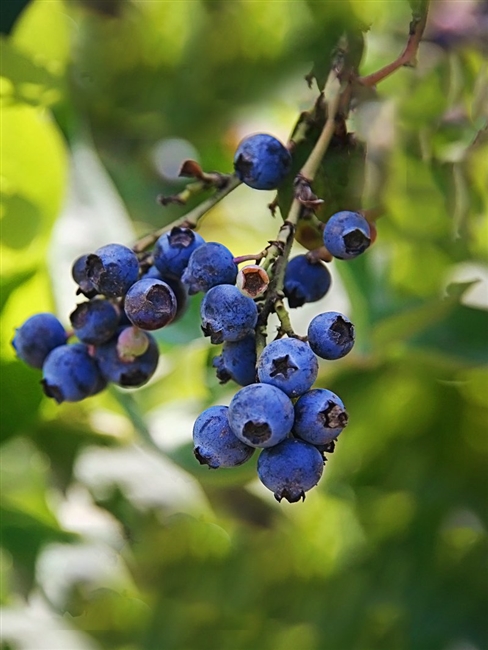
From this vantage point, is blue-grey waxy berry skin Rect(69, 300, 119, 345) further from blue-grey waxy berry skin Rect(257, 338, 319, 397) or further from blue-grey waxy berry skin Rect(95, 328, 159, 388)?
blue-grey waxy berry skin Rect(257, 338, 319, 397)

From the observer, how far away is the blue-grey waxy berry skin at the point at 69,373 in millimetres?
598

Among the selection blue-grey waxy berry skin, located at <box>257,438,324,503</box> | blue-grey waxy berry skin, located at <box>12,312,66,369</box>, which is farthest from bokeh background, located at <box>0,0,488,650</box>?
blue-grey waxy berry skin, located at <box>257,438,324,503</box>

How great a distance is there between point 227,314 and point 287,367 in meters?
0.05

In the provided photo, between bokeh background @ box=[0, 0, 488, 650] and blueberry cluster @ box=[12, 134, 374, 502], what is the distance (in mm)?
243

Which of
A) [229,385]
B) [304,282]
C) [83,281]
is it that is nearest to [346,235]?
[304,282]

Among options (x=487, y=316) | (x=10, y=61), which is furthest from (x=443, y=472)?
(x=10, y=61)

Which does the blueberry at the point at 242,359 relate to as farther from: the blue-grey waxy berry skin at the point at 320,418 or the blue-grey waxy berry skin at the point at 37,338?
the blue-grey waxy berry skin at the point at 37,338

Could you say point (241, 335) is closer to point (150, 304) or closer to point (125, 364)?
point (150, 304)

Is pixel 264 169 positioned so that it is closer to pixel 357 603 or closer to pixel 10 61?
pixel 10 61

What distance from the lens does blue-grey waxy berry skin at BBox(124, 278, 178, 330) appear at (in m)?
0.47

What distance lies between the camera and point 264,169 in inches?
21.3

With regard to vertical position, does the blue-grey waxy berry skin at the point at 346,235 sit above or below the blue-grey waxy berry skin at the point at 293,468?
above

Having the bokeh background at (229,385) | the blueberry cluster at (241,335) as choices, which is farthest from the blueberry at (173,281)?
the bokeh background at (229,385)

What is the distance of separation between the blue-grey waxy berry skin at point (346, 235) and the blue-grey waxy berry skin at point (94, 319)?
19 cm
